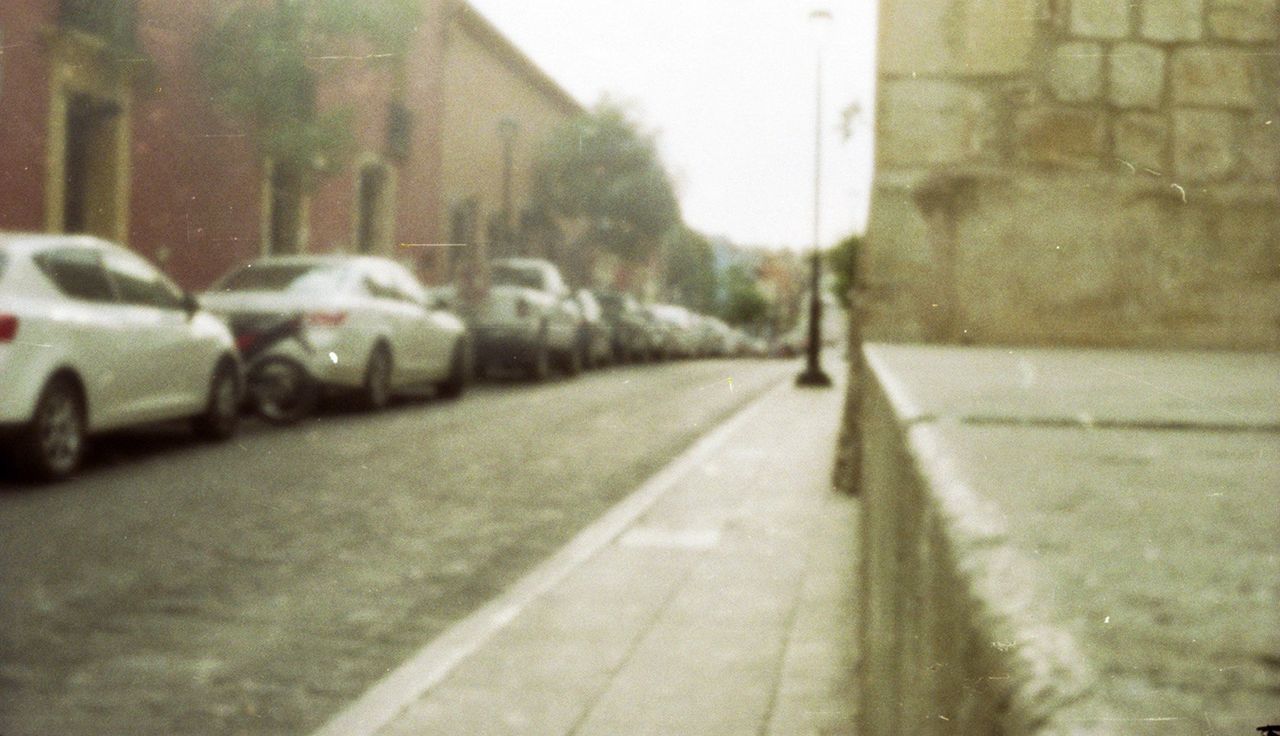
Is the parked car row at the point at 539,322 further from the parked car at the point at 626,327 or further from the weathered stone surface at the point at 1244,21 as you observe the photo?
→ the weathered stone surface at the point at 1244,21

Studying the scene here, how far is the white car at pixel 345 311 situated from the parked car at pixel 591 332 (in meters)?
7.61

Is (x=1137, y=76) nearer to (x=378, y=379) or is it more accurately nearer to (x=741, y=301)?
A: (x=378, y=379)

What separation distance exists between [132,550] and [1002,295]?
10.9 ft

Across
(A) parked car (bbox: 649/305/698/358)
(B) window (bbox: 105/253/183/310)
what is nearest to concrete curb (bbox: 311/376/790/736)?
(B) window (bbox: 105/253/183/310)

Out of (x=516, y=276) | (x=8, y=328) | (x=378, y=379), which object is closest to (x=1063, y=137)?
(x=8, y=328)

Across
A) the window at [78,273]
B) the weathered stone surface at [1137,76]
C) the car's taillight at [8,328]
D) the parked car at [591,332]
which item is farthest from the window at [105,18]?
the weathered stone surface at [1137,76]

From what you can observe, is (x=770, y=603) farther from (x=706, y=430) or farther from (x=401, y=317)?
(x=401, y=317)

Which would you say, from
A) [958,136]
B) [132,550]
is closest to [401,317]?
[132,550]

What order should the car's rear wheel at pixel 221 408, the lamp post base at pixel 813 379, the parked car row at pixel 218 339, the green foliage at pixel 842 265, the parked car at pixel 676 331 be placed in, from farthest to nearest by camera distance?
the green foliage at pixel 842 265
the parked car at pixel 676 331
the lamp post base at pixel 813 379
the car's rear wheel at pixel 221 408
the parked car row at pixel 218 339

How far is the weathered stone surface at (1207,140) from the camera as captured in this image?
5090 mm

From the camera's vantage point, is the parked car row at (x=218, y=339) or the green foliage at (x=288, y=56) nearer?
the parked car row at (x=218, y=339)

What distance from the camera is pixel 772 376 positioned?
2648 cm

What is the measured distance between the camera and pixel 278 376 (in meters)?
11.5

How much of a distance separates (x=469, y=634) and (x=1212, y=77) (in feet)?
9.98
